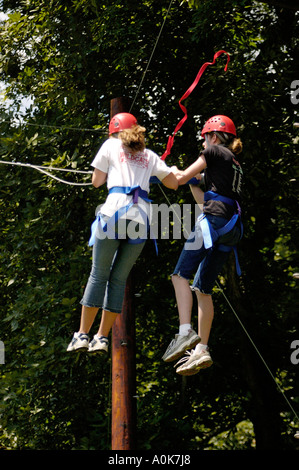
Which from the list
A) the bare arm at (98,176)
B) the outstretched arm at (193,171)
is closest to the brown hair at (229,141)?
the outstretched arm at (193,171)

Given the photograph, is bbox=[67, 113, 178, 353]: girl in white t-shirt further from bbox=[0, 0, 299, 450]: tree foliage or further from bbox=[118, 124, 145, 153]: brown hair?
bbox=[0, 0, 299, 450]: tree foliage

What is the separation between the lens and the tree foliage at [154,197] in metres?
8.70

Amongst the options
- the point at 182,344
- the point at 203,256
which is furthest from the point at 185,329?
the point at 203,256

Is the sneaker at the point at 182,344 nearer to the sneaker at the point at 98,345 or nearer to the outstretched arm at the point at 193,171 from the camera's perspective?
the sneaker at the point at 98,345

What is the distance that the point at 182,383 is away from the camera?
970 centimetres

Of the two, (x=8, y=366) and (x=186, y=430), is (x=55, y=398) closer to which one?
(x=8, y=366)

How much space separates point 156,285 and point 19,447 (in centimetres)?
297


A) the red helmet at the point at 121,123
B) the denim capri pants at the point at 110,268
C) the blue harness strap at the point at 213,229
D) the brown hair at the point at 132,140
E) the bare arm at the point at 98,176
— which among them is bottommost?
the denim capri pants at the point at 110,268

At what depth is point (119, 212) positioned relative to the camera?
475 centimetres

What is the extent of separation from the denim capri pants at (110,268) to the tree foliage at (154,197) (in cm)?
336

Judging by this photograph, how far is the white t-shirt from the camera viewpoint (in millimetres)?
4773

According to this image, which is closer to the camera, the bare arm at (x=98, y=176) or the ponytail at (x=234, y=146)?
the bare arm at (x=98, y=176)

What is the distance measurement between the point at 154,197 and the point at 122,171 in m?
4.36

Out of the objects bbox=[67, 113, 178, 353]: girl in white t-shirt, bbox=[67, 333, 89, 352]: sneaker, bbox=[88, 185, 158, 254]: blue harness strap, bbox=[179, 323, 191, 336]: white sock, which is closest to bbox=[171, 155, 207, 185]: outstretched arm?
bbox=[67, 113, 178, 353]: girl in white t-shirt
